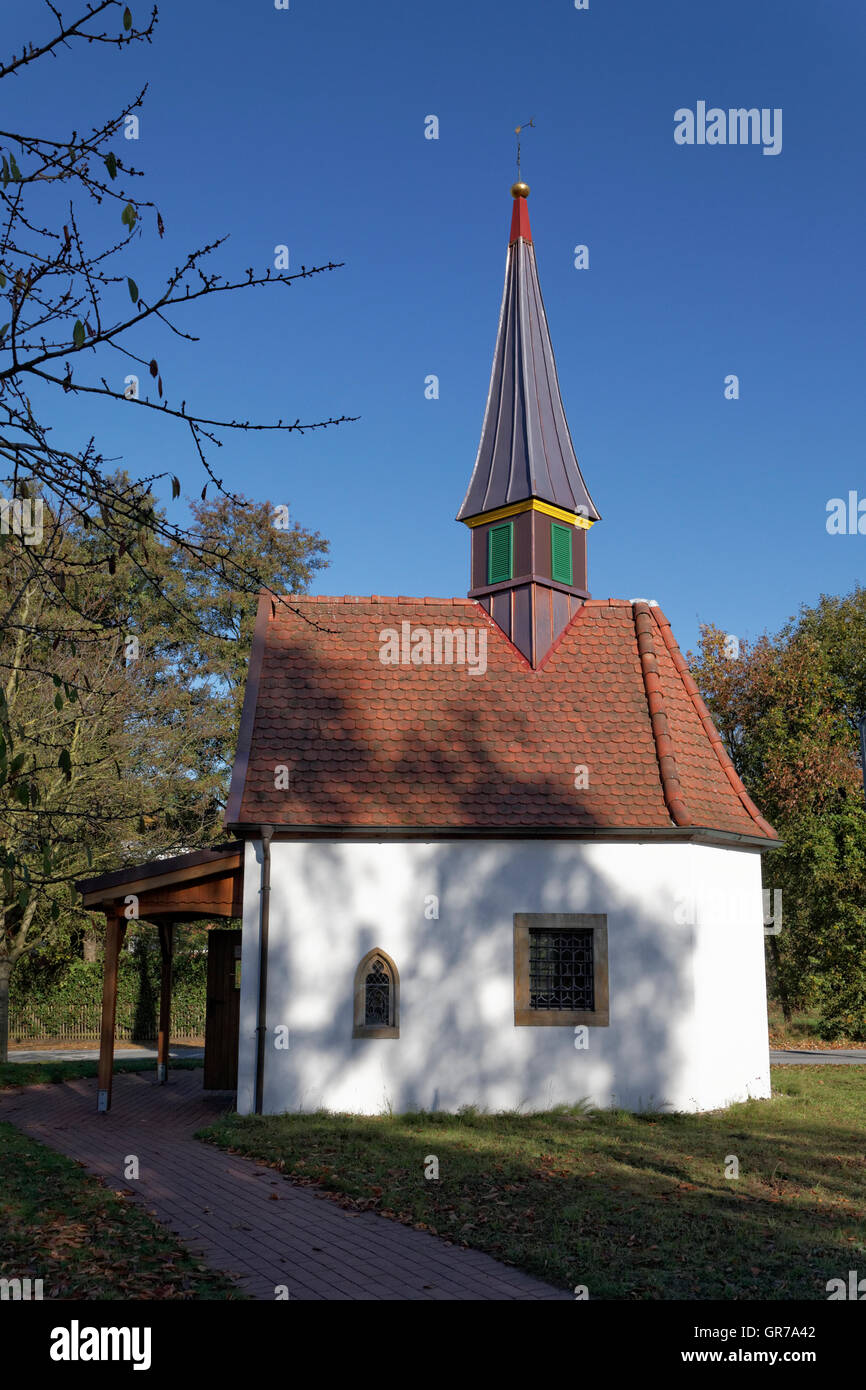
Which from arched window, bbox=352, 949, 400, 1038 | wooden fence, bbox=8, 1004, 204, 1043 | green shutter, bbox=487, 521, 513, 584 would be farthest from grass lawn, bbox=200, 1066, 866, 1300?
wooden fence, bbox=8, 1004, 204, 1043

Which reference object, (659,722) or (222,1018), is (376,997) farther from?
(659,722)

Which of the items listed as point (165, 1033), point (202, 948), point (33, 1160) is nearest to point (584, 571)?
point (165, 1033)

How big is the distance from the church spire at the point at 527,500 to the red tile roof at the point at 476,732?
1.39ft

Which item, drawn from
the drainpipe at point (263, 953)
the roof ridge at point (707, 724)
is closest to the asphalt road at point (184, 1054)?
the roof ridge at point (707, 724)

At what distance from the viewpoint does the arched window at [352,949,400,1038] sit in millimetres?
13305

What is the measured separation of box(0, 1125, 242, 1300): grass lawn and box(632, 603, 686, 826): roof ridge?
8.15 meters

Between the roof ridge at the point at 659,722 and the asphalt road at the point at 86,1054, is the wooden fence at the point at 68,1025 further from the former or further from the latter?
the roof ridge at the point at 659,722

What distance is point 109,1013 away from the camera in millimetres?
14117

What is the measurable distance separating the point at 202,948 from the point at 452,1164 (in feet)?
67.8

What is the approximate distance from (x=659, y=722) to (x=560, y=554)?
3461 millimetres

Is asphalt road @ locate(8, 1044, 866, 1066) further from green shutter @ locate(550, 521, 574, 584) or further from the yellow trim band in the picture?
the yellow trim band

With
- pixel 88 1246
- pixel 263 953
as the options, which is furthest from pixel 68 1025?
pixel 88 1246

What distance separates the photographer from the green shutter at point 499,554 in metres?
17.1
